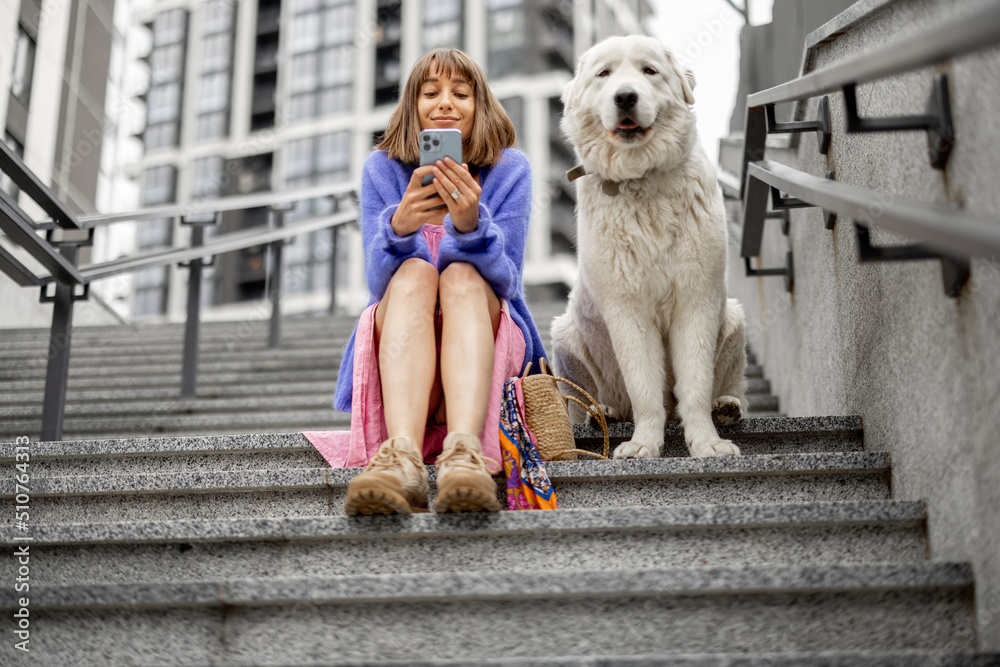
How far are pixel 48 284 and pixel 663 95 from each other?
2.29m

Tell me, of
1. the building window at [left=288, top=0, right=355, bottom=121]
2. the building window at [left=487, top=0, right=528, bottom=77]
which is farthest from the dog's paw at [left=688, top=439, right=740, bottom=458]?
the building window at [left=288, top=0, right=355, bottom=121]

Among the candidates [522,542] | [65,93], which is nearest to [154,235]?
[65,93]

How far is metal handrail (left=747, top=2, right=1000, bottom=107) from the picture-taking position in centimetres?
120

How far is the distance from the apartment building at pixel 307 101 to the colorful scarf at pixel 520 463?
24532mm

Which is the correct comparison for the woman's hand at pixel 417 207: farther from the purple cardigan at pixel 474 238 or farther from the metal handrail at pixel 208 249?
the metal handrail at pixel 208 249

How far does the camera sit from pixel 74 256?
153 inches

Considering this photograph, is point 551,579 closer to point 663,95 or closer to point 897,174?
point 897,174

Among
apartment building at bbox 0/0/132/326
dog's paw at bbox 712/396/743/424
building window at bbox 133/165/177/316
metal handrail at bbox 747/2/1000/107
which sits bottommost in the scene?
dog's paw at bbox 712/396/743/424

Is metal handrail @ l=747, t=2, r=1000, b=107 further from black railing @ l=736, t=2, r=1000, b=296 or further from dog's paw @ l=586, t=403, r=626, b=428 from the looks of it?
dog's paw @ l=586, t=403, r=626, b=428

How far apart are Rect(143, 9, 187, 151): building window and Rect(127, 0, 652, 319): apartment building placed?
0.05 meters

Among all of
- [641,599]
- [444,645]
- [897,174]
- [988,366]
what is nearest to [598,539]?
[641,599]

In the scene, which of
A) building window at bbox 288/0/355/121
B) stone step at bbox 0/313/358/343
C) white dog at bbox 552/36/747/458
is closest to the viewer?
white dog at bbox 552/36/747/458

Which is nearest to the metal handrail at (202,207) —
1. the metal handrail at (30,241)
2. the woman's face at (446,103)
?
the metal handrail at (30,241)

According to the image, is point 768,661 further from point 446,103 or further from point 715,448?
point 446,103
